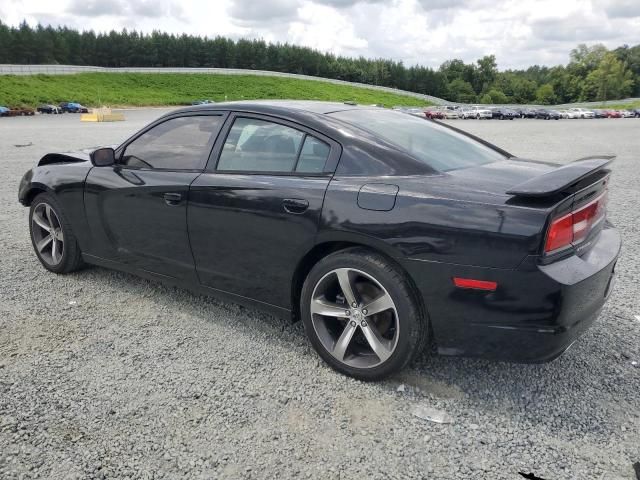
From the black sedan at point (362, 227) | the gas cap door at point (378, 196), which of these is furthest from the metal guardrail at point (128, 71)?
the gas cap door at point (378, 196)

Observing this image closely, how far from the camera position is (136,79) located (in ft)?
271

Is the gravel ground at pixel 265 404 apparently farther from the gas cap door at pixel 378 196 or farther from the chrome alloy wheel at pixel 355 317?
the gas cap door at pixel 378 196

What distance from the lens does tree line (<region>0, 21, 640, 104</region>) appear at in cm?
9125

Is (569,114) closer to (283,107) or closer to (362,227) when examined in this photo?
(283,107)

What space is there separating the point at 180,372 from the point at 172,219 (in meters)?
1.07

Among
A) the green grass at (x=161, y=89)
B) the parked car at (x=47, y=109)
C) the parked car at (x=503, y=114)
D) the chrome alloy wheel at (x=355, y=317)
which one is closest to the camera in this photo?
the chrome alloy wheel at (x=355, y=317)

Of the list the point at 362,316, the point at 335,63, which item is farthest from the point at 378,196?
the point at 335,63

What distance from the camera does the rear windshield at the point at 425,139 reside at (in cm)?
311

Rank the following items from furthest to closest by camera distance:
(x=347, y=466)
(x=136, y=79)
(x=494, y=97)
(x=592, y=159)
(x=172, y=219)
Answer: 1. (x=494, y=97)
2. (x=136, y=79)
3. (x=172, y=219)
4. (x=592, y=159)
5. (x=347, y=466)

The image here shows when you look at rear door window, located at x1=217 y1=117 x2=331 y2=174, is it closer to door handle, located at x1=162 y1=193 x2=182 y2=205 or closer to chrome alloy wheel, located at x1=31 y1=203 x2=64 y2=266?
door handle, located at x1=162 y1=193 x2=182 y2=205

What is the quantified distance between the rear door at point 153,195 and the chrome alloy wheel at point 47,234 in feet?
1.90

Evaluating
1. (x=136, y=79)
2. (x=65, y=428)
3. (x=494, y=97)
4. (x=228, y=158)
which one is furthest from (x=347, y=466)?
(x=494, y=97)

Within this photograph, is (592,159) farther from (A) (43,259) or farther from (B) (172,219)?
→ (A) (43,259)

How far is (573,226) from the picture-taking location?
259cm
